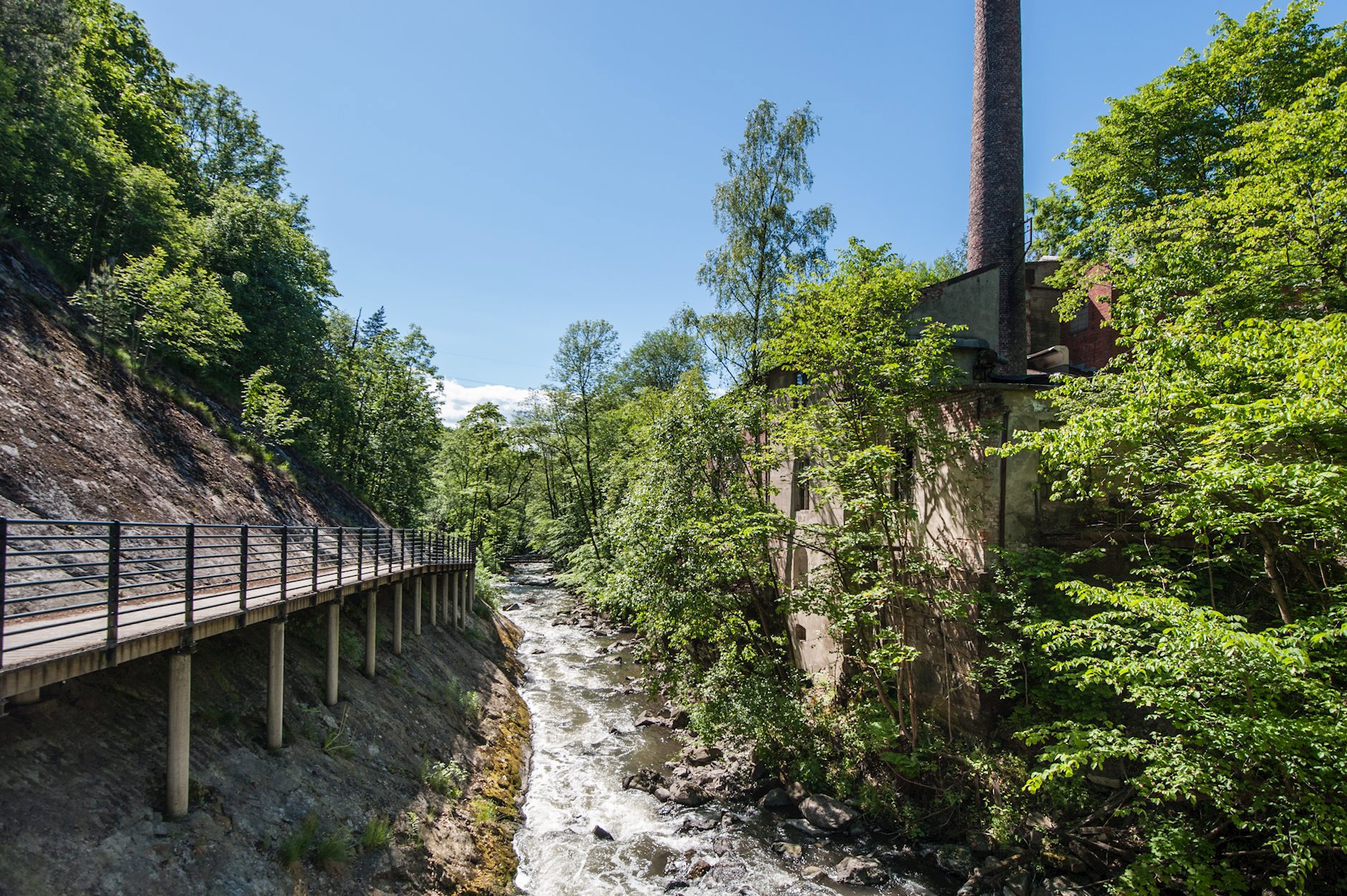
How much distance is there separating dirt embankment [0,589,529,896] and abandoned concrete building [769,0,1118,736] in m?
7.42

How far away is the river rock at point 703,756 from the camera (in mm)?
13352

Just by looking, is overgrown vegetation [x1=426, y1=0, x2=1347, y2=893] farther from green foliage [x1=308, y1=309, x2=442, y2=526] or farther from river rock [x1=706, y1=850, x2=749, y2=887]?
green foliage [x1=308, y1=309, x2=442, y2=526]

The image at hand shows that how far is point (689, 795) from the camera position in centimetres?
1193

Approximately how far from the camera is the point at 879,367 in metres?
11.5

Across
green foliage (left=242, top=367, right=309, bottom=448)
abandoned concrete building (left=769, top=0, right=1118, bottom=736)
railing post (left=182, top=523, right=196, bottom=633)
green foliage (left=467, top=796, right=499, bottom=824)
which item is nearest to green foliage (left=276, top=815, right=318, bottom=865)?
railing post (left=182, top=523, right=196, bottom=633)

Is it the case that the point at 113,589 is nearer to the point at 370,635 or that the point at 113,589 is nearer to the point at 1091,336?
the point at 370,635

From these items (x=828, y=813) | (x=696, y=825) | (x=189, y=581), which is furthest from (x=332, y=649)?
(x=828, y=813)

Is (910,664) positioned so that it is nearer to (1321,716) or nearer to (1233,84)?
(1321,716)

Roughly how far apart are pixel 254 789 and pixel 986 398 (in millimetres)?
11993

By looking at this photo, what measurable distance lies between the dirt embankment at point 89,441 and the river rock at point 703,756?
35.5ft

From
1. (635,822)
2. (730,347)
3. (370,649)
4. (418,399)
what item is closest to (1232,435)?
(635,822)

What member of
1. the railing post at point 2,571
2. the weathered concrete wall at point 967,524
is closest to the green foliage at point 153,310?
the railing post at point 2,571

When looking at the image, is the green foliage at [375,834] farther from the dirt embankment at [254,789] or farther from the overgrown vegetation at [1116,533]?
the overgrown vegetation at [1116,533]

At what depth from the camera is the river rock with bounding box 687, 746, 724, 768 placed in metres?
13.4
